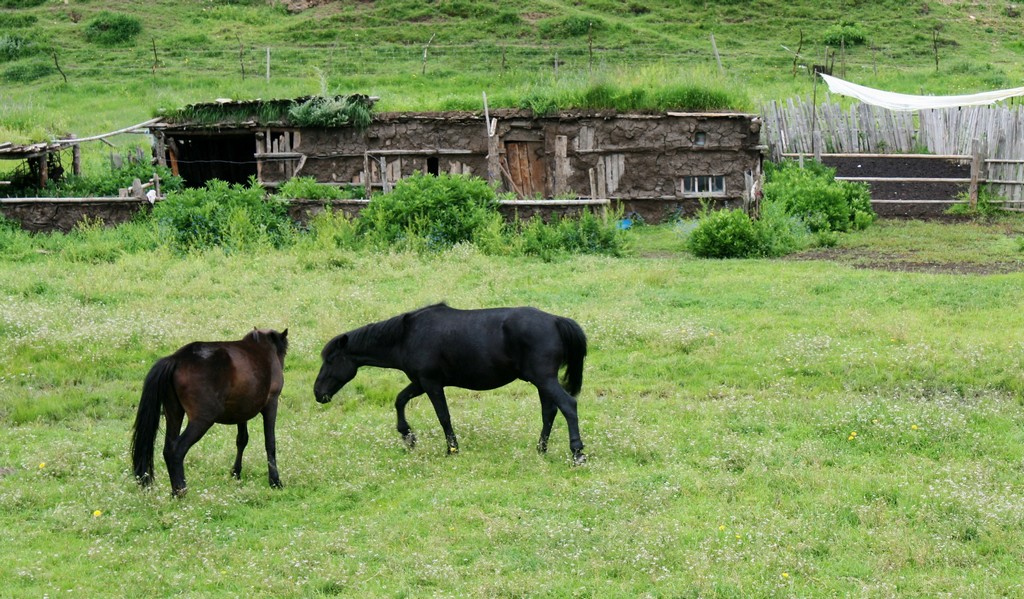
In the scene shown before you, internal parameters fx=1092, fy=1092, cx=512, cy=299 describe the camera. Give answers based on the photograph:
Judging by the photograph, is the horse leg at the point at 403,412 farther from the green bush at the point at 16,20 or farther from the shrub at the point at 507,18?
the green bush at the point at 16,20

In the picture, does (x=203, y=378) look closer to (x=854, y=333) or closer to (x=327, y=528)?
(x=327, y=528)

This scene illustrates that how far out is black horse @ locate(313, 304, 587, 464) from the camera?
29.9 feet

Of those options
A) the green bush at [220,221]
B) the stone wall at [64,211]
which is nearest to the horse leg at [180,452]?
the green bush at [220,221]

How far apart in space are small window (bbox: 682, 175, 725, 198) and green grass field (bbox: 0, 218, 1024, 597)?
7.50 meters

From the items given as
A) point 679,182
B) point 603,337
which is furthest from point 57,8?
point 603,337

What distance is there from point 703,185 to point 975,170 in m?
5.67

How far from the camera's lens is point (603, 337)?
1302 centimetres

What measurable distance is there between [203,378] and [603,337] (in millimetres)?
5884

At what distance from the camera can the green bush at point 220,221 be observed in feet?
63.9

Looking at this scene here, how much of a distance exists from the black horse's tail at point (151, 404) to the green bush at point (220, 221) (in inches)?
436

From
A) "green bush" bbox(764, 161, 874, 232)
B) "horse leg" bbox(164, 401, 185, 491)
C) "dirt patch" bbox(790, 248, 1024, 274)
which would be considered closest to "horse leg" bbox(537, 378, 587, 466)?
"horse leg" bbox(164, 401, 185, 491)

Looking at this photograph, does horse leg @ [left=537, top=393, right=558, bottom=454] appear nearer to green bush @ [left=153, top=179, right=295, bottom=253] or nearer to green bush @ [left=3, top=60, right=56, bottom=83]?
green bush @ [left=153, top=179, right=295, bottom=253]

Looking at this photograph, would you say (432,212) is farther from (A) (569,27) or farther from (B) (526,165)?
(A) (569,27)

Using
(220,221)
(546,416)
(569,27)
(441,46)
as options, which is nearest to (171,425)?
(546,416)
